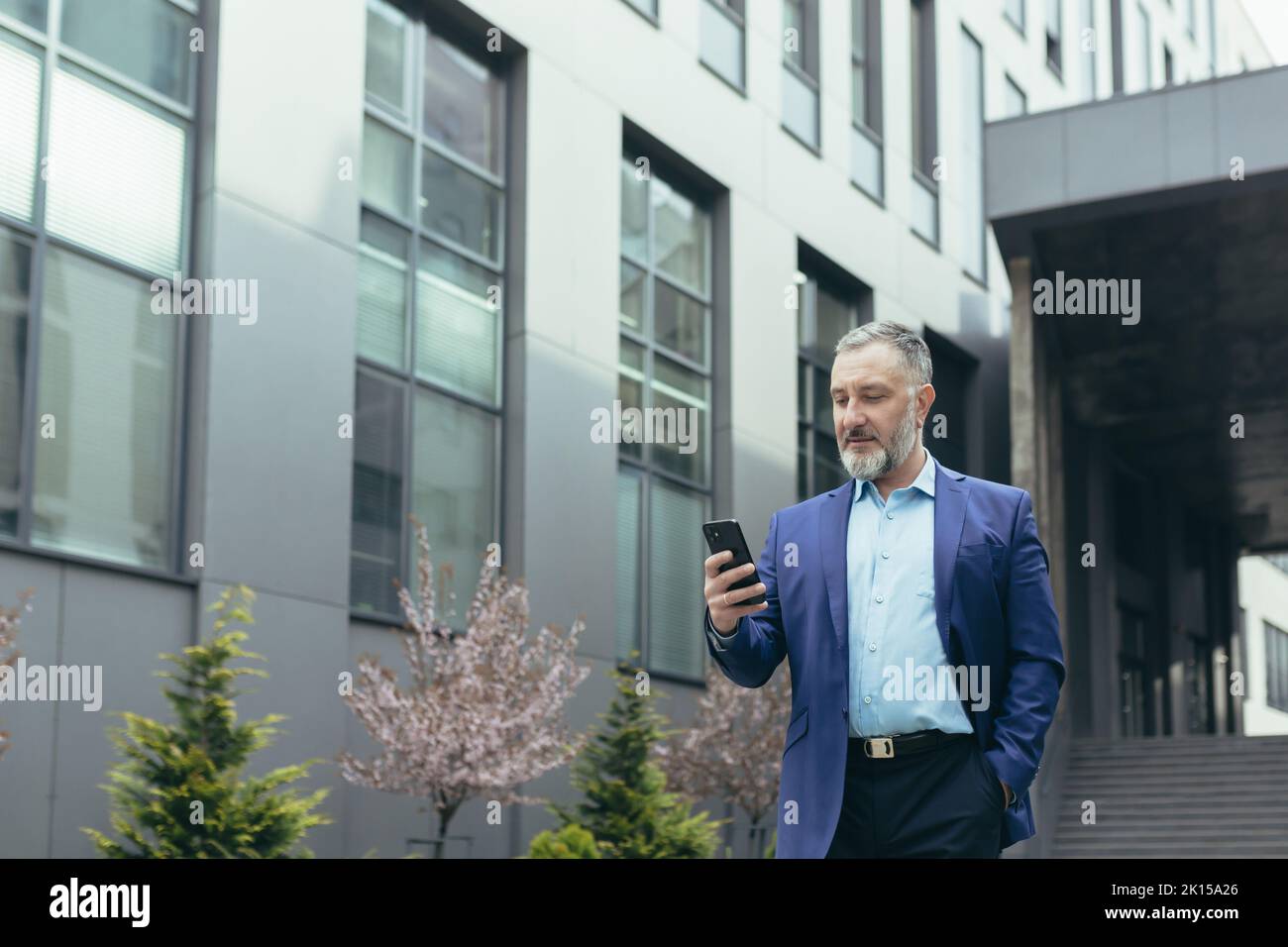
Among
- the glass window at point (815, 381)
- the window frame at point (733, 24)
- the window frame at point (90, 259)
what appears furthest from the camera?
the glass window at point (815, 381)

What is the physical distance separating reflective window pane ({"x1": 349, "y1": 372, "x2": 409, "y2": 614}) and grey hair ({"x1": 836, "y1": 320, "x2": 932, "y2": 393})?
11.8m

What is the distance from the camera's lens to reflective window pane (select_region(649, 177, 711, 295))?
68.6ft

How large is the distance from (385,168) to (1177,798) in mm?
12337

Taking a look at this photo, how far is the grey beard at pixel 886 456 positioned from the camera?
3.93 m

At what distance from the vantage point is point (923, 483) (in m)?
4.11

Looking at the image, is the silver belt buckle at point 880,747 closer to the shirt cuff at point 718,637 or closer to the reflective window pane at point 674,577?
the shirt cuff at point 718,637

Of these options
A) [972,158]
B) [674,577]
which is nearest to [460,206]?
[674,577]

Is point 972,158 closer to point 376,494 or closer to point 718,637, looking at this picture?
point 376,494

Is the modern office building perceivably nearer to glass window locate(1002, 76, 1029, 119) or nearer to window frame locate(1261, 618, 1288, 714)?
glass window locate(1002, 76, 1029, 119)

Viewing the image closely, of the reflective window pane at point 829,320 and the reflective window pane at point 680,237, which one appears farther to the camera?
the reflective window pane at point 829,320

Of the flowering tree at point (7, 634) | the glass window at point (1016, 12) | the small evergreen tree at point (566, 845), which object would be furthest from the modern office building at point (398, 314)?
the glass window at point (1016, 12)

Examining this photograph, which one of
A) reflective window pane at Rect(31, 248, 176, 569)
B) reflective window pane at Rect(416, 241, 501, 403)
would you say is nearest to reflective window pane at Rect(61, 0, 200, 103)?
reflective window pane at Rect(31, 248, 176, 569)

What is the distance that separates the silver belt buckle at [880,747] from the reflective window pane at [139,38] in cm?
1142
